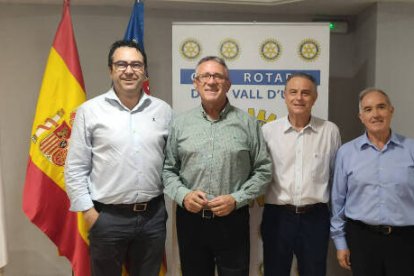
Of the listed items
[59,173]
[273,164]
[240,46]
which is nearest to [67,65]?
[59,173]

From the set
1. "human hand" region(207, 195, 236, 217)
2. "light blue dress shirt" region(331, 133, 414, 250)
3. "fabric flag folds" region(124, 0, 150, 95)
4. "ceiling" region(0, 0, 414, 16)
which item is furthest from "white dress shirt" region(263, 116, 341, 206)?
"ceiling" region(0, 0, 414, 16)

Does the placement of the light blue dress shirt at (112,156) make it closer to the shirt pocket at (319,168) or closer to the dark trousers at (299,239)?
the dark trousers at (299,239)

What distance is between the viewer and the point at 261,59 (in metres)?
2.63

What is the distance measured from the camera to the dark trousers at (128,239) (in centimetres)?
191

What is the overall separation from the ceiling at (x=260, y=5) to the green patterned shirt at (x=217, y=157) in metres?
1.28

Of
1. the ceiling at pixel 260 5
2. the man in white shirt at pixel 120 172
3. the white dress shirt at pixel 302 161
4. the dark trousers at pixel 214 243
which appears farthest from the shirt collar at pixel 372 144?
the ceiling at pixel 260 5

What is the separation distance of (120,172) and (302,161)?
947mm

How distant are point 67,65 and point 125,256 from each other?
136cm

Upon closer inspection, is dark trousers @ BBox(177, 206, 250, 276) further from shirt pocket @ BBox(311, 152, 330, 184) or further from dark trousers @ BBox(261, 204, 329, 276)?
shirt pocket @ BBox(311, 152, 330, 184)

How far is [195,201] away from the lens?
183 centimetres

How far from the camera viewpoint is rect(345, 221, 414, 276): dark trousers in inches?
73.1

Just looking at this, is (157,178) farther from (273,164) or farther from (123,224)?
(273,164)

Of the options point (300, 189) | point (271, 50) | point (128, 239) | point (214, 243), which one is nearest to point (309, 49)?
point (271, 50)

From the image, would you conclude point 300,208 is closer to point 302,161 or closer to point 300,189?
point 300,189
